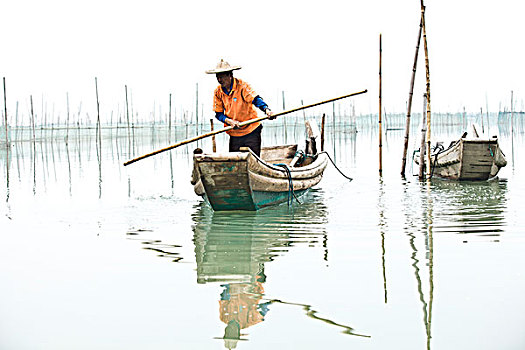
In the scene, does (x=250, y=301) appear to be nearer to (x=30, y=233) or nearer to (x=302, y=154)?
(x=30, y=233)

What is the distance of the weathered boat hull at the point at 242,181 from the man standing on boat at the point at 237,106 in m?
0.52

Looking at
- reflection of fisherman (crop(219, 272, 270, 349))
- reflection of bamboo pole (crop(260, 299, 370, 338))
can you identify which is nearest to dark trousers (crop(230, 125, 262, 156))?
reflection of fisherman (crop(219, 272, 270, 349))

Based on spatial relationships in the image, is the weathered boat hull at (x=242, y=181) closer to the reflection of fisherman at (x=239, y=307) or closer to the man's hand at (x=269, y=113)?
the man's hand at (x=269, y=113)

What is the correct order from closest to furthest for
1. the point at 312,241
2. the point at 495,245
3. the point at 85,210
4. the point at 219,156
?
the point at 495,245
the point at 312,241
the point at 219,156
the point at 85,210

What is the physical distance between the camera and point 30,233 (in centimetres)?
680

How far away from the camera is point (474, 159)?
34.8 ft

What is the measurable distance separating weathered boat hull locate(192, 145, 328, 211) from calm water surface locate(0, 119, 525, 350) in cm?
18

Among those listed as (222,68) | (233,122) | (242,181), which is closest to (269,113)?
(233,122)

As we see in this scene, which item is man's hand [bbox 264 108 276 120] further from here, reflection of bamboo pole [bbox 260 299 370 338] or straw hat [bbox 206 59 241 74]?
reflection of bamboo pole [bbox 260 299 370 338]

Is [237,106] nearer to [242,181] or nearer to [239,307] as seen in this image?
[242,181]

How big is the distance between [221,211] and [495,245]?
11.6 ft

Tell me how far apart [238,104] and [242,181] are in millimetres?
1114

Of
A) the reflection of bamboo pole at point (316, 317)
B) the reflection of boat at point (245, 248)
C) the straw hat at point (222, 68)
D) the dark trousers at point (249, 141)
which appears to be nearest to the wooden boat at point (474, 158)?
the reflection of boat at point (245, 248)

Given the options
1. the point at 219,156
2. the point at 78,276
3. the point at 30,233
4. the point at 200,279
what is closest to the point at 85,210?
the point at 30,233
